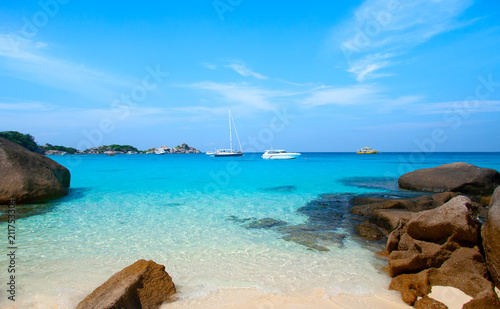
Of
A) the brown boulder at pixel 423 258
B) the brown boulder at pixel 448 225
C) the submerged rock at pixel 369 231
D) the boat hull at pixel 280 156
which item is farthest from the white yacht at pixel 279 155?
the brown boulder at pixel 423 258

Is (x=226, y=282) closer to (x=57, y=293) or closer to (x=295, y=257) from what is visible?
(x=295, y=257)

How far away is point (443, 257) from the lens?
15.4ft

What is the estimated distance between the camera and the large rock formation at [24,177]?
1115cm

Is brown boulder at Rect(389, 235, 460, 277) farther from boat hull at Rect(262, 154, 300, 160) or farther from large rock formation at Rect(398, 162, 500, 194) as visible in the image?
boat hull at Rect(262, 154, 300, 160)

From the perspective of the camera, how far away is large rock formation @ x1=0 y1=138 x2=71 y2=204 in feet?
36.6

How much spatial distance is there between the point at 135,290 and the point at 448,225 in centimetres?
540

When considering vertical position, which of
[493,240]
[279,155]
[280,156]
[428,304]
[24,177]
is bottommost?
[280,156]

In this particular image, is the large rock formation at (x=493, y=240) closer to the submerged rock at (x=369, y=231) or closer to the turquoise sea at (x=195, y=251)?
the turquoise sea at (x=195, y=251)

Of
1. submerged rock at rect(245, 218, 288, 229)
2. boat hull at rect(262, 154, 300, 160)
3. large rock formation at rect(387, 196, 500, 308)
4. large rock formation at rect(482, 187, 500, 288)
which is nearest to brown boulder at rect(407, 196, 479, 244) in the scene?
large rock formation at rect(387, 196, 500, 308)

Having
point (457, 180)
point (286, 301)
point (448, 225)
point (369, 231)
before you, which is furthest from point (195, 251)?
point (457, 180)

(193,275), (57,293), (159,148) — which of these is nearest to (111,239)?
(57,293)

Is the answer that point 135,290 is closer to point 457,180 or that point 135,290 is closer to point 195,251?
point 195,251

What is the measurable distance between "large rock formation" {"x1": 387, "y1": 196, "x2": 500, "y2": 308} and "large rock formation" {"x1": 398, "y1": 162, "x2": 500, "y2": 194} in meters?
12.4

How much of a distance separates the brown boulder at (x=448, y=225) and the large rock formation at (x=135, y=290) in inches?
186
